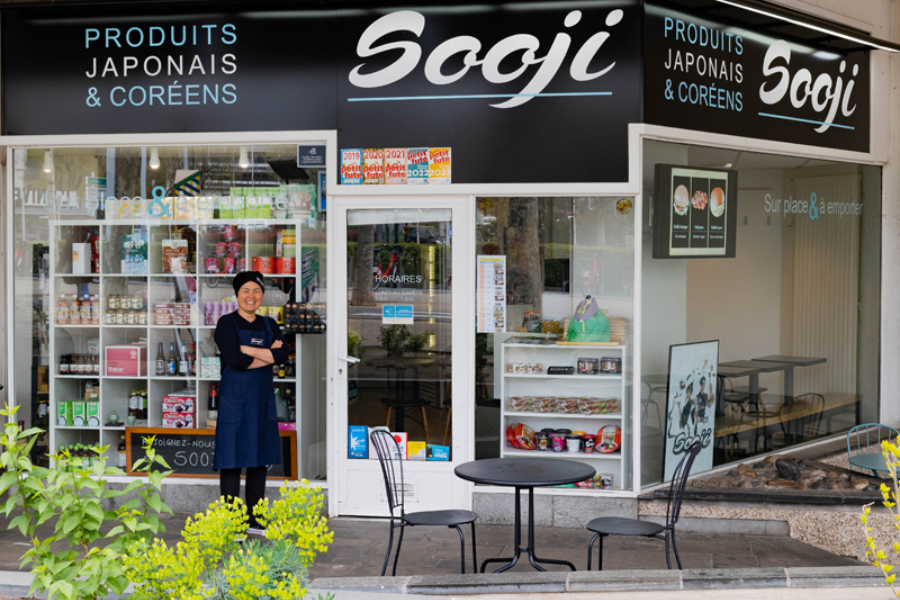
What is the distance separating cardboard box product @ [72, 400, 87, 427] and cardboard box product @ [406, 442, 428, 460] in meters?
2.55

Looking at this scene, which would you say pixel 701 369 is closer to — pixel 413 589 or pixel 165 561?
pixel 413 589

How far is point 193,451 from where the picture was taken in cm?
638

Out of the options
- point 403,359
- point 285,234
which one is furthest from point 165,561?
point 285,234

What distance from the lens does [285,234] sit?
6.39 metres

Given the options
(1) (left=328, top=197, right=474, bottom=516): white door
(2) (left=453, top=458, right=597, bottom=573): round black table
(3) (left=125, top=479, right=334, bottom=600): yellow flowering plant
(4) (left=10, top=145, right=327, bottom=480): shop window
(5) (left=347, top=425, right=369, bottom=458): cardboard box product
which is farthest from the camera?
(4) (left=10, top=145, right=327, bottom=480): shop window

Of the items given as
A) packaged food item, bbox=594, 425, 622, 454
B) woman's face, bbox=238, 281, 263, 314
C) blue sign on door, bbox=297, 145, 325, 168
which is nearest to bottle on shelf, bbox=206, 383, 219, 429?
woman's face, bbox=238, 281, 263, 314

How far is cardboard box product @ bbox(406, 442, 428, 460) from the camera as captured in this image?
A: 6113 mm

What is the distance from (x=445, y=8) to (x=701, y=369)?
328cm

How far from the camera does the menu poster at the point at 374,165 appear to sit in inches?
235

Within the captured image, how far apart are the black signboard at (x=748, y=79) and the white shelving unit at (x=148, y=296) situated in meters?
3.14

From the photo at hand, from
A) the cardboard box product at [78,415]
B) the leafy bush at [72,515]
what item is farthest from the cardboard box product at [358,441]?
the leafy bush at [72,515]

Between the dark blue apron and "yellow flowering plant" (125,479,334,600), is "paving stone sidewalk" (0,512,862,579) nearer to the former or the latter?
the dark blue apron

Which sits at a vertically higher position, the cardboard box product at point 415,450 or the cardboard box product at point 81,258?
the cardboard box product at point 81,258

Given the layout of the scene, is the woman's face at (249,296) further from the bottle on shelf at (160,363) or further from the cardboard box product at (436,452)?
the cardboard box product at (436,452)
